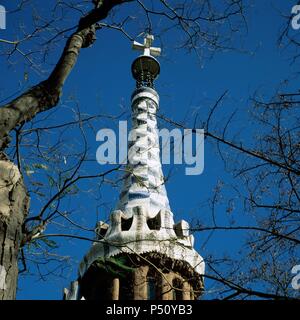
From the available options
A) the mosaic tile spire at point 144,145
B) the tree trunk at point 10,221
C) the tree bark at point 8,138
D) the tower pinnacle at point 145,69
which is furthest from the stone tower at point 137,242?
the tree trunk at point 10,221

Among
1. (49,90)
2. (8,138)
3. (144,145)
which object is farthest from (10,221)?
(144,145)

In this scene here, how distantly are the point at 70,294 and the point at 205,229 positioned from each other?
41.0 feet

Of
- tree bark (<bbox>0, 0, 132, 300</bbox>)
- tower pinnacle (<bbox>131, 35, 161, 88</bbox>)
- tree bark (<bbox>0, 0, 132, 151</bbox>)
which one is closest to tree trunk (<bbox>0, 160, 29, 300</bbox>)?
tree bark (<bbox>0, 0, 132, 300</bbox>)

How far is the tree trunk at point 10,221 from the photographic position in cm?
290

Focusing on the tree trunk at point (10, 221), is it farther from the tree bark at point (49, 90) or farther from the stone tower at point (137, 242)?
the stone tower at point (137, 242)

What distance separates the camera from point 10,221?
3.02 metres

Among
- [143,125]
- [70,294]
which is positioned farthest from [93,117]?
[143,125]

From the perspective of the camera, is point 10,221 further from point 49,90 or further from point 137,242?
point 137,242

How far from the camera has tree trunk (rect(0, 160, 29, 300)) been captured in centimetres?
290

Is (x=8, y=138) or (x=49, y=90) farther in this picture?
(x=49, y=90)

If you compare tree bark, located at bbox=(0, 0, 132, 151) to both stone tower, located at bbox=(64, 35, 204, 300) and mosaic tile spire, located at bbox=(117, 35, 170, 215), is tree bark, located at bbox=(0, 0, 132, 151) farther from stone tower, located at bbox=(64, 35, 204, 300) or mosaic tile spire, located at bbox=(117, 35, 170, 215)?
mosaic tile spire, located at bbox=(117, 35, 170, 215)
